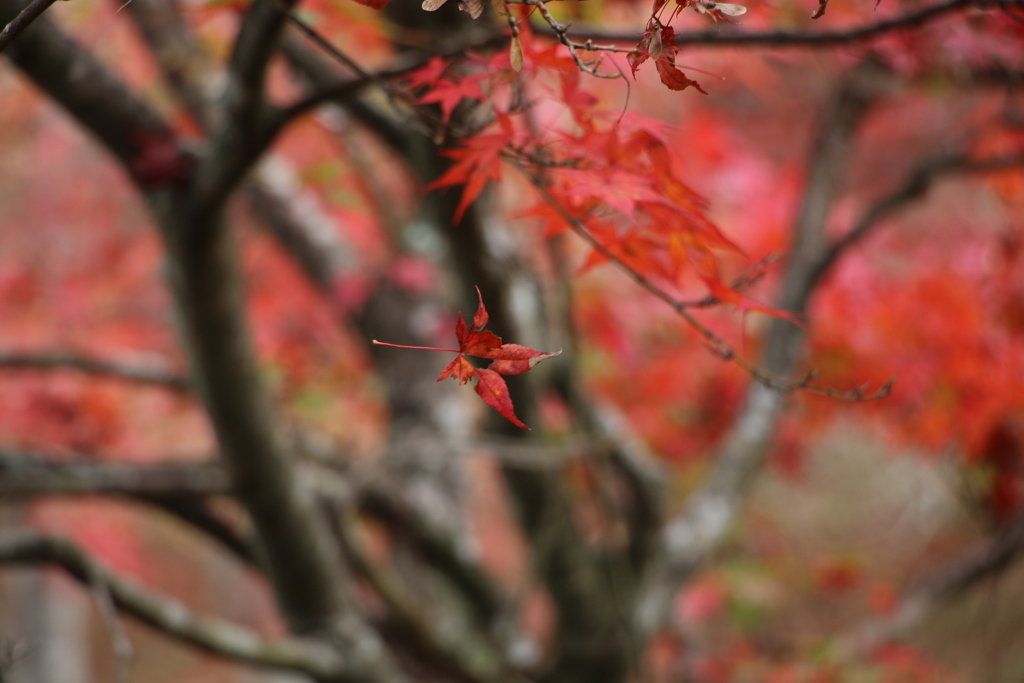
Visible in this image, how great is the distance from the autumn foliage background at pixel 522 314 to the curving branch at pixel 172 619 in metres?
0.01

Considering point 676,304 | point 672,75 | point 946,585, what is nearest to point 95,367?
point 676,304

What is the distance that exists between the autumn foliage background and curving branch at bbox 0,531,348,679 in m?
0.01

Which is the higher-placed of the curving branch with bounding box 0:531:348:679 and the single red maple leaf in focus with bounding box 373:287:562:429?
the curving branch with bounding box 0:531:348:679

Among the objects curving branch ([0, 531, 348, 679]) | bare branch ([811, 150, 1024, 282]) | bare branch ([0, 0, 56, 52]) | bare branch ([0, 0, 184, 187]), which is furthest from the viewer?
bare branch ([811, 150, 1024, 282])

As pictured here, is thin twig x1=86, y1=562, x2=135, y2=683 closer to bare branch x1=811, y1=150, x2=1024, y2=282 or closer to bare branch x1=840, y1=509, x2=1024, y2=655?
bare branch x1=811, y1=150, x2=1024, y2=282

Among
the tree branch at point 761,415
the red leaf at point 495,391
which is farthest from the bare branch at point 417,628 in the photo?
the red leaf at point 495,391

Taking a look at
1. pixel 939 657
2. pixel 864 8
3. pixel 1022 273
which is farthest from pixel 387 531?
pixel 939 657

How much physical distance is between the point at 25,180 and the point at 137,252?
1312 millimetres

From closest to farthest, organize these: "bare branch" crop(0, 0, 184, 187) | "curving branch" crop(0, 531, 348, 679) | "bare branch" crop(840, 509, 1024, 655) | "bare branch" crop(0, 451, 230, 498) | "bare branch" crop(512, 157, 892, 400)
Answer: "bare branch" crop(512, 157, 892, 400)
"bare branch" crop(0, 0, 184, 187)
"curving branch" crop(0, 531, 348, 679)
"bare branch" crop(0, 451, 230, 498)
"bare branch" crop(840, 509, 1024, 655)

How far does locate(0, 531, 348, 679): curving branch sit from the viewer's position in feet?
3.88

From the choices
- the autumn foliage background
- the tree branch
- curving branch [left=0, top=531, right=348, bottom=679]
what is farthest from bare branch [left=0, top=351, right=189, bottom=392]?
the tree branch

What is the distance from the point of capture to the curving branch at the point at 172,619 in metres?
1.18

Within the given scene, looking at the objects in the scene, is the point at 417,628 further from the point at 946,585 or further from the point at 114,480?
the point at 946,585

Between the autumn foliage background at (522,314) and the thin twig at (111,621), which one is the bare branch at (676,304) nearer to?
the autumn foliage background at (522,314)
